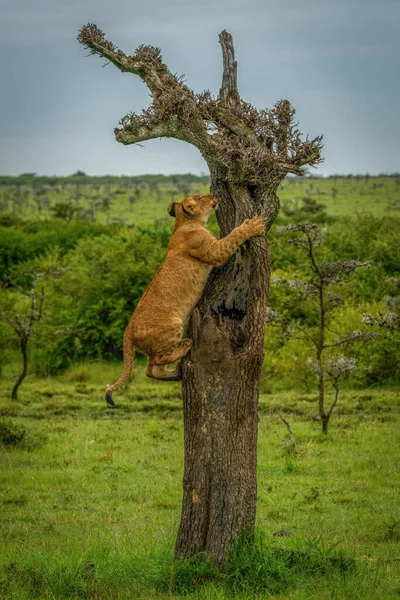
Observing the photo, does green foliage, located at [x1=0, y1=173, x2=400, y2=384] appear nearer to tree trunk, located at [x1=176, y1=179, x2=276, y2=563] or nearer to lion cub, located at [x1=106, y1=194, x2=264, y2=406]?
lion cub, located at [x1=106, y1=194, x2=264, y2=406]

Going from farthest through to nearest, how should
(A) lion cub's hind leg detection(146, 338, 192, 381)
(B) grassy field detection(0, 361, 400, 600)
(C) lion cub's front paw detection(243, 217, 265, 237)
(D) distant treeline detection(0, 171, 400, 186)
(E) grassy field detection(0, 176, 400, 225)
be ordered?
1. (D) distant treeline detection(0, 171, 400, 186)
2. (E) grassy field detection(0, 176, 400, 225)
3. (A) lion cub's hind leg detection(146, 338, 192, 381)
4. (C) lion cub's front paw detection(243, 217, 265, 237)
5. (B) grassy field detection(0, 361, 400, 600)

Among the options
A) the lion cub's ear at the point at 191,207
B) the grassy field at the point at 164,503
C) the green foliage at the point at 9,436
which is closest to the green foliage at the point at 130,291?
the grassy field at the point at 164,503

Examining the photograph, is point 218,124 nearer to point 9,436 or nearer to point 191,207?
point 191,207

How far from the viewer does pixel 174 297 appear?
8055mm

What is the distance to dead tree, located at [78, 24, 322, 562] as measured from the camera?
7.68 meters

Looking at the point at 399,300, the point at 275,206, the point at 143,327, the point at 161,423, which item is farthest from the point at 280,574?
the point at 399,300

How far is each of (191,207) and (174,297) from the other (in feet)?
3.12

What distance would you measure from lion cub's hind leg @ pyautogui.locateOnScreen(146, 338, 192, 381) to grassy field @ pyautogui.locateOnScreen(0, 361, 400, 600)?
1.61 m

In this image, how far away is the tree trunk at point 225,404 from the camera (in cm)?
773

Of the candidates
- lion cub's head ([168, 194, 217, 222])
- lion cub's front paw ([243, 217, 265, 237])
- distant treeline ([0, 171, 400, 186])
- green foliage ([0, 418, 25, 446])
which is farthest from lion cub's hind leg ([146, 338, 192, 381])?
distant treeline ([0, 171, 400, 186])

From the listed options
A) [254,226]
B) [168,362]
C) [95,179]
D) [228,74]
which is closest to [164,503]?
[168,362]

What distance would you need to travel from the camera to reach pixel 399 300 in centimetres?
1789

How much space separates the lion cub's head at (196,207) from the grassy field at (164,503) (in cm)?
313

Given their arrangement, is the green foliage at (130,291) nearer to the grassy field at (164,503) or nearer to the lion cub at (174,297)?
the grassy field at (164,503)
